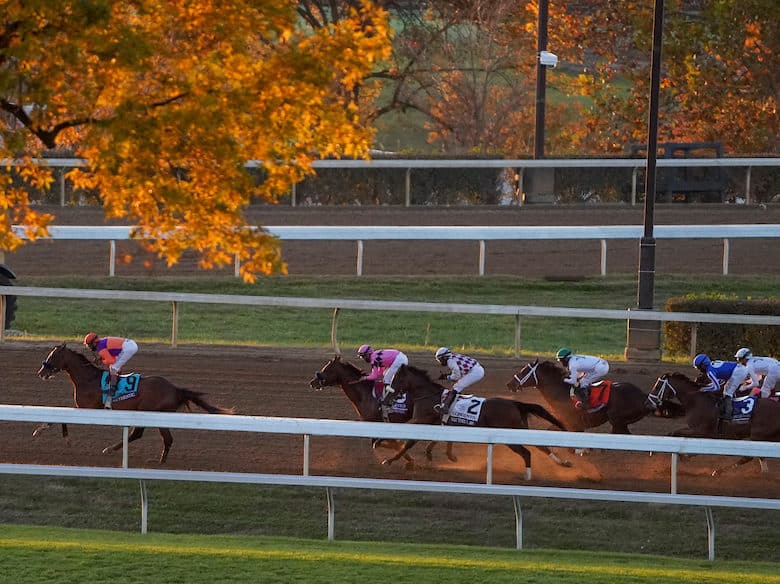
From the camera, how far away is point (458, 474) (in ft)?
31.7

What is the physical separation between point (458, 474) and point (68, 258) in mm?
8487

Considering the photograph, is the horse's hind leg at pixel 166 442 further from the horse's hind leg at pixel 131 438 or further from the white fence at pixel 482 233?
the white fence at pixel 482 233

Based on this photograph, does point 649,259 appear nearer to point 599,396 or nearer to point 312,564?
point 599,396

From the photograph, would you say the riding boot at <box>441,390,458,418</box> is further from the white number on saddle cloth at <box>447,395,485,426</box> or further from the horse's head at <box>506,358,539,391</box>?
the horse's head at <box>506,358,539,391</box>

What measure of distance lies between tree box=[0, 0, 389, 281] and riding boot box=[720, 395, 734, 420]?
4.49m

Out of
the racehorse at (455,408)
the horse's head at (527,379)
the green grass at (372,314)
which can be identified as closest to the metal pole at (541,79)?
the green grass at (372,314)

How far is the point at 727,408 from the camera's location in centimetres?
1077

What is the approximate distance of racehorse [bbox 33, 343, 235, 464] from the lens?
1082 centimetres

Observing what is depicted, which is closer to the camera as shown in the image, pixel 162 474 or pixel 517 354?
pixel 162 474

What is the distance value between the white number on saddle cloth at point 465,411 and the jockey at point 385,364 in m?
0.50

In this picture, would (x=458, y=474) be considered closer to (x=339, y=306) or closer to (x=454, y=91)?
(x=339, y=306)

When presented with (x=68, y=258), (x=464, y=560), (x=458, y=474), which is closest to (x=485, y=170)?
(x=68, y=258)

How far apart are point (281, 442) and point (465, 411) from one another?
134cm

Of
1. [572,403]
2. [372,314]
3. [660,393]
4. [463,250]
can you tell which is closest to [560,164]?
[463,250]
